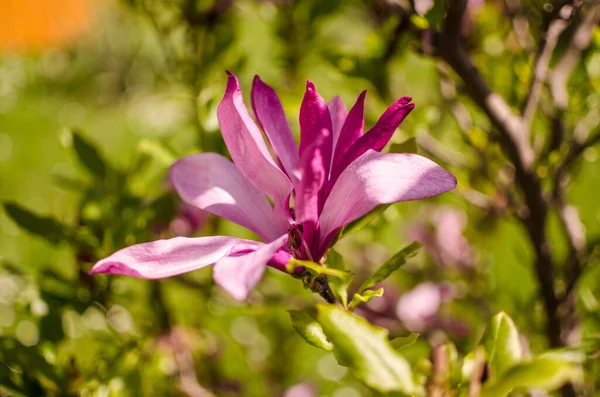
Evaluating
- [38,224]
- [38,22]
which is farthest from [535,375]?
[38,22]

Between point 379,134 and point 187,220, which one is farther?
point 187,220

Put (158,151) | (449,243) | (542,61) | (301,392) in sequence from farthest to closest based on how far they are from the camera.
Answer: (449,243)
(301,392)
(158,151)
(542,61)

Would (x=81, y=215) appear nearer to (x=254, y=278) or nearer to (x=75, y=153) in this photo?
(x=75, y=153)

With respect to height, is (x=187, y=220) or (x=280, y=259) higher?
(x=280, y=259)

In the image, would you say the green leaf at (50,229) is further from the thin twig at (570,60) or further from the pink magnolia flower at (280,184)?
the thin twig at (570,60)

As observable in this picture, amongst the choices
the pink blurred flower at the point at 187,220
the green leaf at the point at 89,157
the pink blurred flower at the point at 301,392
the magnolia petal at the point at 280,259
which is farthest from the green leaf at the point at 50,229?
→ the pink blurred flower at the point at 301,392

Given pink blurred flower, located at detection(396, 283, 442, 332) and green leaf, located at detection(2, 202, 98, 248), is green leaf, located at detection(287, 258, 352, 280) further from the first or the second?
pink blurred flower, located at detection(396, 283, 442, 332)

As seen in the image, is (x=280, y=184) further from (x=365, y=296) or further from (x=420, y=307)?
(x=420, y=307)

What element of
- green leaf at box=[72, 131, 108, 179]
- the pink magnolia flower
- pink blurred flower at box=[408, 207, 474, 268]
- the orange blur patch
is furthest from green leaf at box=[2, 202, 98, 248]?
the orange blur patch
